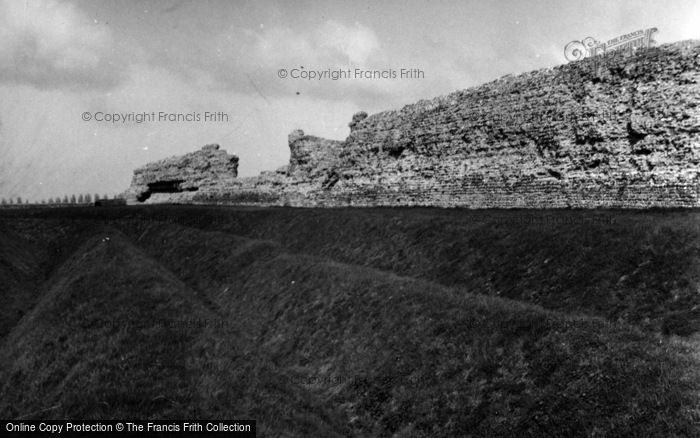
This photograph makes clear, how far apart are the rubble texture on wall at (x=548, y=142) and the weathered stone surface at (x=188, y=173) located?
25.4m

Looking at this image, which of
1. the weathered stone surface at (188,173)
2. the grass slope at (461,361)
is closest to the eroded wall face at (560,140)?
the grass slope at (461,361)

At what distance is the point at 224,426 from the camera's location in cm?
778

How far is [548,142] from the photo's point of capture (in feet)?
77.5

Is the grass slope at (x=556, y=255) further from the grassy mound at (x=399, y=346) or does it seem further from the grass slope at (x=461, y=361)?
the grass slope at (x=461, y=361)

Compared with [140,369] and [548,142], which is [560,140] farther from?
[140,369]

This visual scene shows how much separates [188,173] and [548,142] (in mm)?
45466

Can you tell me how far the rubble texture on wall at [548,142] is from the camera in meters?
19.4

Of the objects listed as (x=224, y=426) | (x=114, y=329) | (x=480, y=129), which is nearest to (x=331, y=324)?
(x=114, y=329)

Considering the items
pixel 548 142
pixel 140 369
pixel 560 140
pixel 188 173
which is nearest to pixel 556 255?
pixel 560 140

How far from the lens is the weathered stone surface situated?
57.8 metres

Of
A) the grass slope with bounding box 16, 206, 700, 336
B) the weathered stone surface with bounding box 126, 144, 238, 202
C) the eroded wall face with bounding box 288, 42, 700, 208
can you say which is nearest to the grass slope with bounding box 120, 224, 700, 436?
the grass slope with bounding box 16, 206, 700, 336

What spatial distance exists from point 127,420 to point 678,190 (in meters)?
19.2

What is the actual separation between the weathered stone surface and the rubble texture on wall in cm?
2539

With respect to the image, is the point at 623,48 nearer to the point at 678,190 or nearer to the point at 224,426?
the point at 678,190
